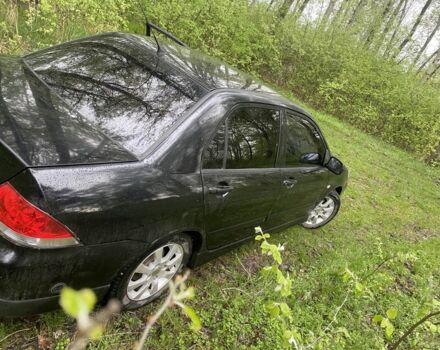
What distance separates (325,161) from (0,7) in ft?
18.3

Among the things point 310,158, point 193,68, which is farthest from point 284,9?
point 193,68

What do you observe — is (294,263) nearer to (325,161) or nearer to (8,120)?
(325,161)

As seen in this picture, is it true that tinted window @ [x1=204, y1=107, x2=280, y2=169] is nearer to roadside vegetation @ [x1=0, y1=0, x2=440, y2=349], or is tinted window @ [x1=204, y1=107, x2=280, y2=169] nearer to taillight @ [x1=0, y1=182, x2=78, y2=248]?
roadside vegetation @ [x1=0, y1=0, x2=440, y2=349]

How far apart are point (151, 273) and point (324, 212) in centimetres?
310

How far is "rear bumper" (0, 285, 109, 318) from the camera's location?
1846 millimetres

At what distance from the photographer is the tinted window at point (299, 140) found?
135 inches

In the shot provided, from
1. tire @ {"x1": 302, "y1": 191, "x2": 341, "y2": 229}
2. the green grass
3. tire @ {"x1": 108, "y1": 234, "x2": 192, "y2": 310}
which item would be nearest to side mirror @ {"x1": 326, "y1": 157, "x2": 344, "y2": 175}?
tire @ {"x1": 302, "y1": 191, "x2": 341, "y2": 229}

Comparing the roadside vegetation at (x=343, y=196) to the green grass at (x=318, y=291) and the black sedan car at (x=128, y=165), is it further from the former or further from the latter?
the black sedan car at (x=128, y=165)

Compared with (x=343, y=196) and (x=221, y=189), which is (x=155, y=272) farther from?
(x=343, y=196)

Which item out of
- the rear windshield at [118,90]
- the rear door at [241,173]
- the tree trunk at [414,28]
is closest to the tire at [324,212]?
the rear door at [241,173]

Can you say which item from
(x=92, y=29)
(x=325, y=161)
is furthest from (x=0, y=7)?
(x=325, y=161)

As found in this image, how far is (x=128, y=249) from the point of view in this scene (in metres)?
2.12

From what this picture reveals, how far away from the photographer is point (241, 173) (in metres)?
2.84

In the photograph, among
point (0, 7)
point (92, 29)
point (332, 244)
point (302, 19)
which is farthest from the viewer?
point (302, 19)
